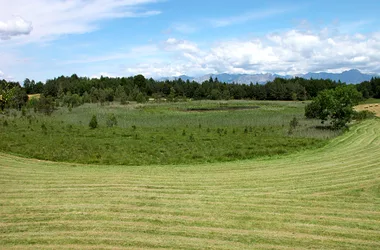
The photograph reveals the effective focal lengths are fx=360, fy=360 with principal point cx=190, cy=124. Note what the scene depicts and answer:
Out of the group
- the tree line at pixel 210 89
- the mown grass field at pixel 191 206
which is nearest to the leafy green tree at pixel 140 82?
the tree line at pixel 210 89

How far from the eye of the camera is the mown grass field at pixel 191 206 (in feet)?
30.4

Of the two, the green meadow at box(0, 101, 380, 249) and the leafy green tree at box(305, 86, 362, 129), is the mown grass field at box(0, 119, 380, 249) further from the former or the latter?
the leafy green tree at box(305, 86, 362, 129)

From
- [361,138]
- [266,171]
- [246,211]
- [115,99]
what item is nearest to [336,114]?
[361,138]

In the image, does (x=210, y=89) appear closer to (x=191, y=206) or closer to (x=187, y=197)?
(x=187, y=197)

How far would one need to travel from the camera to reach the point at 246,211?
1134 centimetres

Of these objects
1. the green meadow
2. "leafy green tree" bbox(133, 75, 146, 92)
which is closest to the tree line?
"leafy green tree" bbox(133, 75, 146, 92)

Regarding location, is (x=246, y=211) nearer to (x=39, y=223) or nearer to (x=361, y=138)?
(x=39, y=223)

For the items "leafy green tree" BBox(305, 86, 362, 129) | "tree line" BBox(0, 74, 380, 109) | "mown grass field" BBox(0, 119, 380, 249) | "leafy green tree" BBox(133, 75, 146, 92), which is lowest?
"mown grass field" BBox(0, 119, 380, 249)

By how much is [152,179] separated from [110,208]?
3.82 m

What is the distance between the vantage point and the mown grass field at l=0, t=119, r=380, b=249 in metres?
9.27

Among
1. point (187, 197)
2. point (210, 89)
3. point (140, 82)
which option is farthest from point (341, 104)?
point (140, 82)

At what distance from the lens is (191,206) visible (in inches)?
463

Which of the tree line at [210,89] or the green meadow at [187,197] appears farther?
the tree line at [210,89]

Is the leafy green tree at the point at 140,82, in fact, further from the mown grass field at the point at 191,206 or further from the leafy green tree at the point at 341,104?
the mown grass field at the point at 191,206
